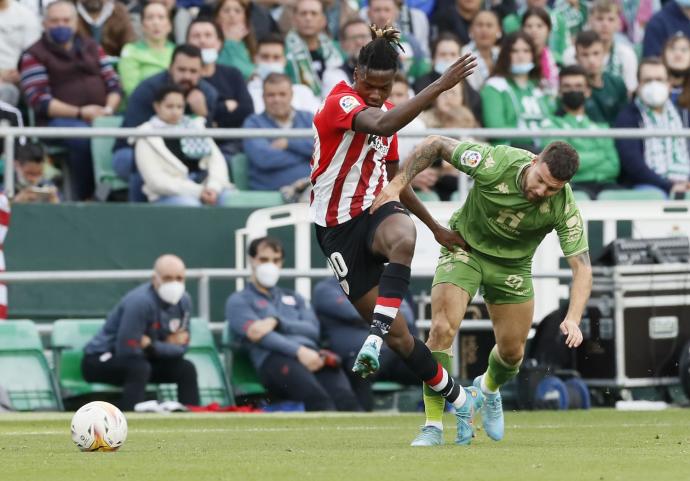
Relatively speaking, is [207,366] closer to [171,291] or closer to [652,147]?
[171,291]

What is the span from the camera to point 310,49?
18.5 metres

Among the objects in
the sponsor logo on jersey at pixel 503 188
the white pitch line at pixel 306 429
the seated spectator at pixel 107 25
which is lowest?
the white pitch line at pixel 306 429

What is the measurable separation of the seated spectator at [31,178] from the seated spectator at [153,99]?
71 centimetres

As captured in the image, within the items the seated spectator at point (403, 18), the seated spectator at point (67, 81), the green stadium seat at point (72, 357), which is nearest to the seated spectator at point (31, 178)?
the seated spectator at point (67, 81)

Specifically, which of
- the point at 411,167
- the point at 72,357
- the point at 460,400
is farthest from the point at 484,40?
the point at 460,400

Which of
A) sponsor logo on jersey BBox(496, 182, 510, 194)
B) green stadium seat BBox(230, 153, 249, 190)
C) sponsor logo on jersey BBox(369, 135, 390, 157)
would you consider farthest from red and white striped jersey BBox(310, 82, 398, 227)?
green stadium seat BBox(230, 153, 249, 190)

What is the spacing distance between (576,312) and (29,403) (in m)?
6.99

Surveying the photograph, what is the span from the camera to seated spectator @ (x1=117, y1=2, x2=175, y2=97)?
1725cm

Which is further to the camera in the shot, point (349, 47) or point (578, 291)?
point (349, 47)

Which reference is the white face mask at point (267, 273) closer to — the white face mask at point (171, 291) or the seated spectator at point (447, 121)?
the white face mask at point (171, 291)

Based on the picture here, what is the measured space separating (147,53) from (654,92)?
5477 millimetres

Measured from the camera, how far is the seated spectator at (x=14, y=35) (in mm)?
16906

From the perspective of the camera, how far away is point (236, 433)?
12.0m

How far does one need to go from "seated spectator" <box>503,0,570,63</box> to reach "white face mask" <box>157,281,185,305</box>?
655 cm
